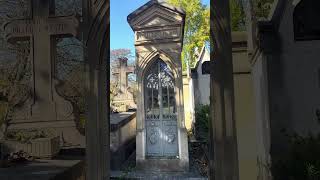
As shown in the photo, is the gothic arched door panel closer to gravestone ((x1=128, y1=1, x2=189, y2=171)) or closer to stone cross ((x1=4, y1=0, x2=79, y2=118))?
gravestone ((x1=128, y1=1, x2=189, y2=171))

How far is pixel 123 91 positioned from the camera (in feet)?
52.6

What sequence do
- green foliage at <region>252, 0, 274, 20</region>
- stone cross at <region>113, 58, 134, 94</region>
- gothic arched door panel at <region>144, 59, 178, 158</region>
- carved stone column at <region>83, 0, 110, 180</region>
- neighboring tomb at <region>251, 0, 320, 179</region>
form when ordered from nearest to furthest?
1. carved stone column at <region>83, 0, 110, 180</region>
2. neighboring tomb at <region>251, 0, 320, 179</region>
3. green foliage at <region>252, 0, 274, 20</region>
4. gothic arched door panel at <region>144, 59, 178, 158</region>
5. stone cross at <region>113, 58, 134, 94</region>

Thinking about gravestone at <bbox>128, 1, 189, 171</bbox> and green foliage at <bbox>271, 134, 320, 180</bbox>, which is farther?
gravestone at <bbox>128, 1, 189, 171</bbox>

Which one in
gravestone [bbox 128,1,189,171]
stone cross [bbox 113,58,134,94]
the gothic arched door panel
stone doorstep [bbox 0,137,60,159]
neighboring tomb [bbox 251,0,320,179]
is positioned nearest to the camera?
neighboring tomb [bbox 251,0,320,179]

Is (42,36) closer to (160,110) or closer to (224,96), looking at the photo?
(224,96)

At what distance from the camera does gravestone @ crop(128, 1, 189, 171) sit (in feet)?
27.1

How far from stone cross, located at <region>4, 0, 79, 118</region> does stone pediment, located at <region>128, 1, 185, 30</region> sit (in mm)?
5225

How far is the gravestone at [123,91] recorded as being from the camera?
1579cm

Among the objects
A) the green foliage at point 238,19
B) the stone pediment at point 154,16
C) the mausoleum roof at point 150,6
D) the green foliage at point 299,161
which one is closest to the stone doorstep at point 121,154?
the stone pediment at point 154,16

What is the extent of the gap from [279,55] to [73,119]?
2.06 m

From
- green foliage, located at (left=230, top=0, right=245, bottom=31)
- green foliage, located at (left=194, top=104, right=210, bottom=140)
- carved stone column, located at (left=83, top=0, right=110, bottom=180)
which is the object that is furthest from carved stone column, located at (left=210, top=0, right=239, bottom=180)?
green foliage, located at (left=194, top=104, right=210, bottom=140)

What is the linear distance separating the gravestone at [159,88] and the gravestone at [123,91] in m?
7.19

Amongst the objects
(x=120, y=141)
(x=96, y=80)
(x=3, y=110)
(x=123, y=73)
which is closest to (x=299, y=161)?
(x=96, y=80)

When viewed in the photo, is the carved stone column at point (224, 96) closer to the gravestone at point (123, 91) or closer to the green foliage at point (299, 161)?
the green foliage at point (299, 161)
